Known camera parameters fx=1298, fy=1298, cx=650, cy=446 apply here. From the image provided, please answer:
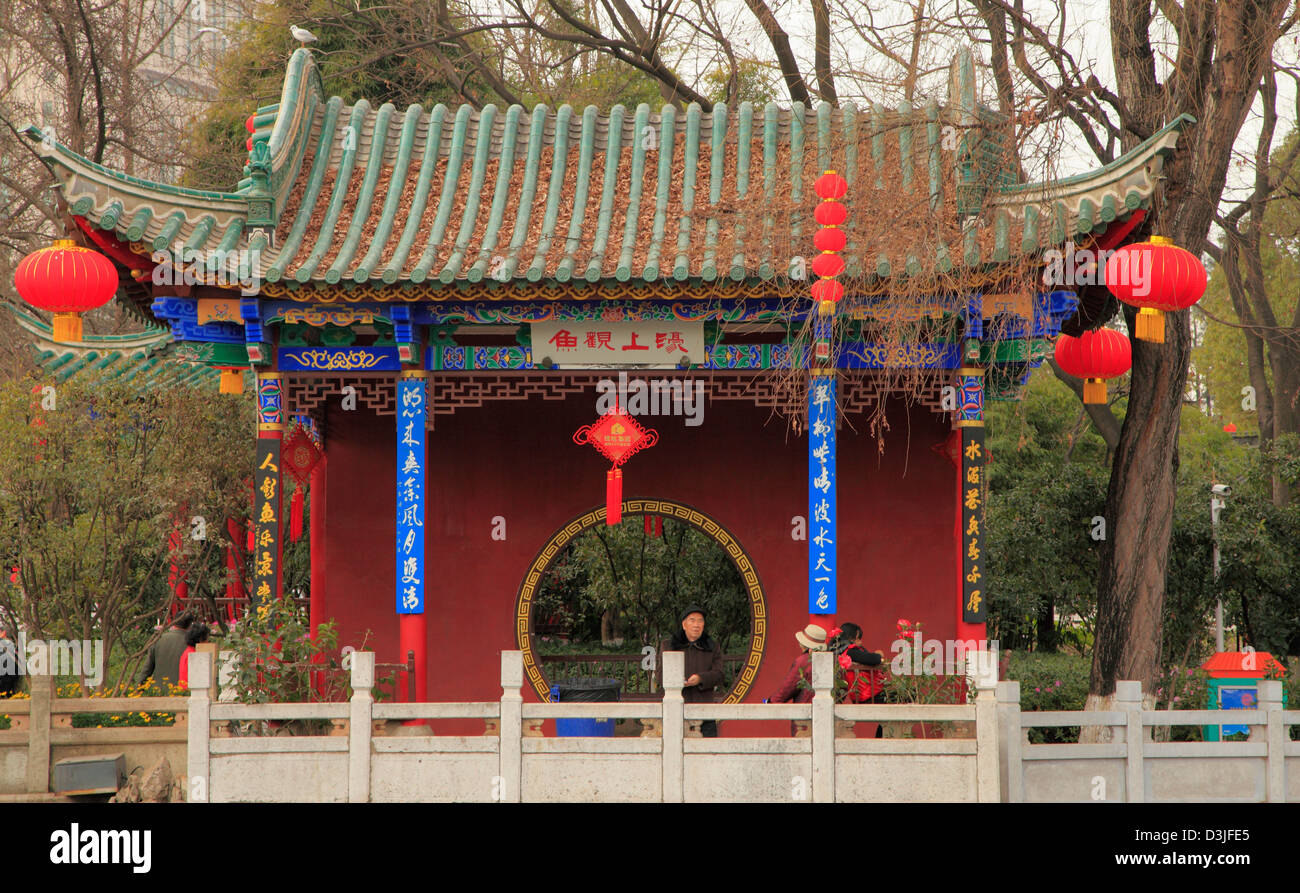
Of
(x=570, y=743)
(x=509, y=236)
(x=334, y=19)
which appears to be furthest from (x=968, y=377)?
(x=334, y=19)

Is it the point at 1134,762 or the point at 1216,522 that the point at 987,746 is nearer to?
the point at 1134,762

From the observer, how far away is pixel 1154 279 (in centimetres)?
734

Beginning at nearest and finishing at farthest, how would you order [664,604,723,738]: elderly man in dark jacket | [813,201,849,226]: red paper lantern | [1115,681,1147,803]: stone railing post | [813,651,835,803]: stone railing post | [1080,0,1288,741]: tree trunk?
[813,651,835,803]: stone railing post
[1115,681,1147,803]: stone railing post
[813,201,849,226]: red paper lantern
[664,604,723,738]: elderly man in dark jacket
[1080,0,1288,741]: tree trunk

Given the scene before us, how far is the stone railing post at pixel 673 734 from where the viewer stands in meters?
6.79

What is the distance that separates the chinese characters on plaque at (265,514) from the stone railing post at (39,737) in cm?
139

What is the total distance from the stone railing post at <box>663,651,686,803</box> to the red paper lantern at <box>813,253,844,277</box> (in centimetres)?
242

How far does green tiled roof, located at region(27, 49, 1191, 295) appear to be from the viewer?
7.85 meters

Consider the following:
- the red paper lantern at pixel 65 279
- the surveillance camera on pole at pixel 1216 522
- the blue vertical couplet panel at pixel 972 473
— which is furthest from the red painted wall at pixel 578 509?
the surveillance camera on pole at pixel 1216 522

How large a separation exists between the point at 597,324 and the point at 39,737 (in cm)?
427

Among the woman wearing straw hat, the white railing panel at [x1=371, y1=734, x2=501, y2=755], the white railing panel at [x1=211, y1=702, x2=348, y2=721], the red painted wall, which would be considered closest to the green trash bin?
the red painted wall

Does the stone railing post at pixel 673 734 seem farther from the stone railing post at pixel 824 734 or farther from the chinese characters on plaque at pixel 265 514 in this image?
the chinese characters on plaque at pixel 265 514

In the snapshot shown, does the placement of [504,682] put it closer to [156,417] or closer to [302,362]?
[302,362]

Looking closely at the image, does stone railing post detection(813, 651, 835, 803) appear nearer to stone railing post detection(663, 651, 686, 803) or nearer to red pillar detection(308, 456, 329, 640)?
stone railing post detection(663, 651, 686, 803)

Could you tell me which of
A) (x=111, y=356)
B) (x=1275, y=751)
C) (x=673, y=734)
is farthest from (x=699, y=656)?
(x=111, y=356)
